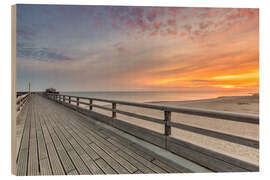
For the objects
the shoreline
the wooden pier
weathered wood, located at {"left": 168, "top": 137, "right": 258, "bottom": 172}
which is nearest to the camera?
weathered wood, located at {"left": 168, "top": 137, "right": 258, "bottom": 172}

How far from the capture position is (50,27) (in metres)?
4.98

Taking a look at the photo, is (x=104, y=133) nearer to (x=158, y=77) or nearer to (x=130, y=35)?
(x=130, y=35)

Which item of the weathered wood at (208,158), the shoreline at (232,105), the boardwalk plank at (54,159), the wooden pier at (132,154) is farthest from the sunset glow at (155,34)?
the shoreline at (232,105)

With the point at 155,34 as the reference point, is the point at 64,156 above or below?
below

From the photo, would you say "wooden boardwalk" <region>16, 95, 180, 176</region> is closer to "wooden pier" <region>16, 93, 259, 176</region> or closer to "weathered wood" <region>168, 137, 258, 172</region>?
"wooden pier" <region>16, 93, 259, 176</region>

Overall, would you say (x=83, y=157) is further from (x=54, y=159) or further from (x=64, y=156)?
(x=54, y=159)

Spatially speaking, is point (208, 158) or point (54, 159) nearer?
point (208, 158)

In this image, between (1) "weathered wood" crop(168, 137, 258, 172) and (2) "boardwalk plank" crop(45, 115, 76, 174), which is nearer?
(1) "weathered wood" crop(168, 137, 258, 172)

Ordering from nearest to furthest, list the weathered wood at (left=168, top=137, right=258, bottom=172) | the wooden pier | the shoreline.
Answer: the weathered wood at (left=168, top=137, right=258, bottom=172), the wooden pier, the shoreline

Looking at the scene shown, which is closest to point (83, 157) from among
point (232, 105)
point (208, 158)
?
point (208, 158)

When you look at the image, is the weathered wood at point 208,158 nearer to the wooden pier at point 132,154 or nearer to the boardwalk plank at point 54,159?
the wooden pier at point 132,154

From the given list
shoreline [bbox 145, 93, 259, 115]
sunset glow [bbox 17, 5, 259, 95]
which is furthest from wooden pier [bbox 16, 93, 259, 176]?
shoreline [bbox 145, 93, 259, 115]

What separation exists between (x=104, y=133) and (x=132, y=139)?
43.2 inches

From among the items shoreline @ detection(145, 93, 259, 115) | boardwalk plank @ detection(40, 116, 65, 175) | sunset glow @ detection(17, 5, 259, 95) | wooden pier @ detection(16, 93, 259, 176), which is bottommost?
shoreline @ detection(145, 93, 259, 115)
